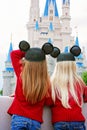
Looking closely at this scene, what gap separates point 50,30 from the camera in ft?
197

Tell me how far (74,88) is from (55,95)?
0.17m

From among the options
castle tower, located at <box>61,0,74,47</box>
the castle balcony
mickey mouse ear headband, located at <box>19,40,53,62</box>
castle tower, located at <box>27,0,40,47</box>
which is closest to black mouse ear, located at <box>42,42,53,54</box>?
mickey mouse ear headband, located at <box>19,40,53,62</box>

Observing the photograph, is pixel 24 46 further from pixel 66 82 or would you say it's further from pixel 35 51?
pixel 66 82

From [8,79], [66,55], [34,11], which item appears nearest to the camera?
[66,55]

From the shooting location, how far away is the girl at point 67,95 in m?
3.81

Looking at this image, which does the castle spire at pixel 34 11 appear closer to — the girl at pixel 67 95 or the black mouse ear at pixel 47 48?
the girl at pixel 67 95

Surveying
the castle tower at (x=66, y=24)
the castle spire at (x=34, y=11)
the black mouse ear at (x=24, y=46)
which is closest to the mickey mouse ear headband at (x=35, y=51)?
the black mouse ear at (x=24, y=46)

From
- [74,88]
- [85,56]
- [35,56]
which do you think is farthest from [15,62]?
[85,56]

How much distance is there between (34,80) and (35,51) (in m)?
0.23

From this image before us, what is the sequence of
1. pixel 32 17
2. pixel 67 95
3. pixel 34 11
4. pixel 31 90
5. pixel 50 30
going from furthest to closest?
pixel 34 11 < pixel 32 17 < pixel 50 30 < pixel 67 95 < pixel 31 90

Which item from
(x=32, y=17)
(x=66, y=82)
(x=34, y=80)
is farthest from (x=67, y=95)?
(x=32, y=17)

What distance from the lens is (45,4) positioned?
207ft

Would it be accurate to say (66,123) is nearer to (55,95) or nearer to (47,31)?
(55,95)

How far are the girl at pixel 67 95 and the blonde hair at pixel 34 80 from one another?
142 millimetres
